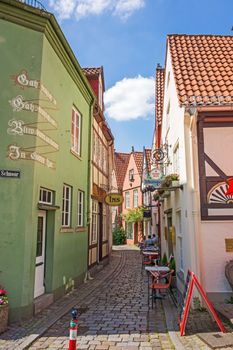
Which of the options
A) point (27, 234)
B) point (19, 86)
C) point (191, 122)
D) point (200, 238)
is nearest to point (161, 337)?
point (200, 238)

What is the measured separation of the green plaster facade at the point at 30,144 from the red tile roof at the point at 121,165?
27070mm

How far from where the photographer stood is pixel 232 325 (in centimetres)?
568

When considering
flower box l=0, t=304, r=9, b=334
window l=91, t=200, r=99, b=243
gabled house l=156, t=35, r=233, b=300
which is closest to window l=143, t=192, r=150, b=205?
window l=91, t=200, r=99, b=243

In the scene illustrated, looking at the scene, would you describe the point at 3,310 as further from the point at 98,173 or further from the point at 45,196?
the point at 98,173

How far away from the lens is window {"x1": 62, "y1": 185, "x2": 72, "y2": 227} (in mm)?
9270

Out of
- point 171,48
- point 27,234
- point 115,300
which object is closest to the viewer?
point 27,234

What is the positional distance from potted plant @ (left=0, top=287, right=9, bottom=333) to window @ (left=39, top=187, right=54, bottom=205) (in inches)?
87.8

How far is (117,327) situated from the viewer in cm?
607

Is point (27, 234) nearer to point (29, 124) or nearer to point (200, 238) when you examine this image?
point (29, 124)

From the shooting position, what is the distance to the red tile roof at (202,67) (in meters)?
8.14

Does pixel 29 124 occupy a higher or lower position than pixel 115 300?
higher

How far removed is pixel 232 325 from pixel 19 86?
656 cm

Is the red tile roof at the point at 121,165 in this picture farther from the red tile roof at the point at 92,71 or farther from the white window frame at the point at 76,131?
the white window frame at the point at 76,131

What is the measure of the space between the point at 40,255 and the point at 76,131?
184 inches
